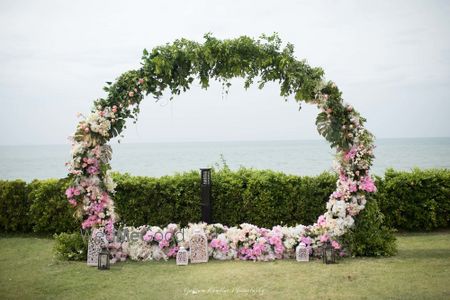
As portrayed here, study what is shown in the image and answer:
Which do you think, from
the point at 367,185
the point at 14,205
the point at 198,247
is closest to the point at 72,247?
the point at 198,247

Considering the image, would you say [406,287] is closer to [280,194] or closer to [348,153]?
[348,153]

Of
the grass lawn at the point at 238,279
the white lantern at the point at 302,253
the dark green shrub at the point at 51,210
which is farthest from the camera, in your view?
the dark green shrub at the point at 51,210

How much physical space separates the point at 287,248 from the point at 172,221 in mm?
2594

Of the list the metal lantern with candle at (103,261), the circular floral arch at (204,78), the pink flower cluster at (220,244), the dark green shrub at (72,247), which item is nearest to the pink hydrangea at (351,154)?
the circular floral arch at (204,78)

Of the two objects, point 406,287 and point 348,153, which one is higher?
point 348,153

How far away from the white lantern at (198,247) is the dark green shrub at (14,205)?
14.0 ft

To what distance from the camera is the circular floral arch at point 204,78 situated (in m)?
6.83

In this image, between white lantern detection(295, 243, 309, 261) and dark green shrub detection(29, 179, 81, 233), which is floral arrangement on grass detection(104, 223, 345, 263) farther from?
dark green shrub detection(29, 179, 81, 233)

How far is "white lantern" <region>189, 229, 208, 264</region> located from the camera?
267 inches

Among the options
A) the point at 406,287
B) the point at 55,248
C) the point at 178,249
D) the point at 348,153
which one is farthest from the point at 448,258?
the point at 55,248

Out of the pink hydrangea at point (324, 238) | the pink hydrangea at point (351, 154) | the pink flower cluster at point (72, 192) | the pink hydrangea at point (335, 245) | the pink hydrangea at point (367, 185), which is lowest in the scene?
the pink hydrangea at point (335, 245)

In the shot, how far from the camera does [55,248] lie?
23.5 feet

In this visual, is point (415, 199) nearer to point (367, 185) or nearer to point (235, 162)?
point (367, 185)

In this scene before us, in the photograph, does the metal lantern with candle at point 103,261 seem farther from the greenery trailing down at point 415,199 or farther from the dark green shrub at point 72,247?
the greenery trailing down at point 415,199
